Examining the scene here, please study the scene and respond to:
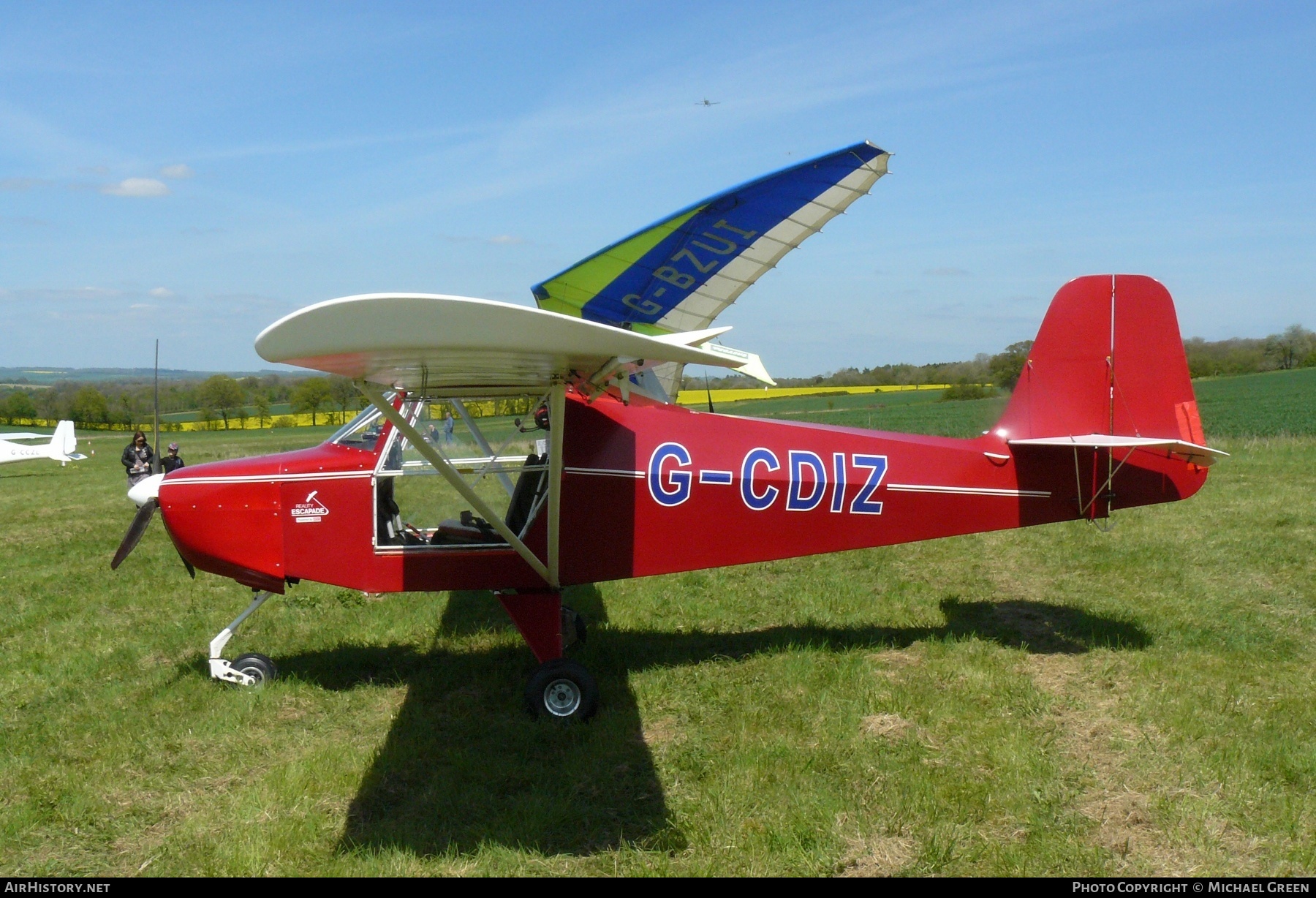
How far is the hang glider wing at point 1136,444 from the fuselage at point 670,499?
100mm

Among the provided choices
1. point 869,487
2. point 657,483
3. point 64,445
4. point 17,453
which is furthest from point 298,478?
point 64,445

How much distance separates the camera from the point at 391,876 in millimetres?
3535

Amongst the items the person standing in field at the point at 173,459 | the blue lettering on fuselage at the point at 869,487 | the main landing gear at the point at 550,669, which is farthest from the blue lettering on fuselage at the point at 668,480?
the person standing in field at the point at 173,459

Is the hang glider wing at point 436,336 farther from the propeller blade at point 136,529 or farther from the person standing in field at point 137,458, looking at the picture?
the person standing in field at point 137,458

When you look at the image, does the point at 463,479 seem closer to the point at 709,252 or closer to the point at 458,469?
the point at 458,469

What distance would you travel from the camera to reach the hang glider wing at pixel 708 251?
6.01 meters

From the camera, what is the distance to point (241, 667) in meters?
5.77

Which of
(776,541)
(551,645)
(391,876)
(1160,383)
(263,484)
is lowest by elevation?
(391,876)

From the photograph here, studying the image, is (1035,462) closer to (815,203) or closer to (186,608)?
(815,203)

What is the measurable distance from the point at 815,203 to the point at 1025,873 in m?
4.36

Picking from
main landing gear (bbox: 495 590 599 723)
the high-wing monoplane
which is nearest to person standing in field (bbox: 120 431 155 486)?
main landing gear (bbox: 495 590 599 723)

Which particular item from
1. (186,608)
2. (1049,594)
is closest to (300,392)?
(186,608)

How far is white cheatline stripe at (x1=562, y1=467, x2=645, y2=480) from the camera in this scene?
5500mm

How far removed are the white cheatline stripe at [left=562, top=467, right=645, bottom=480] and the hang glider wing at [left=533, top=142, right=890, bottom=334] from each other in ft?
6.55
